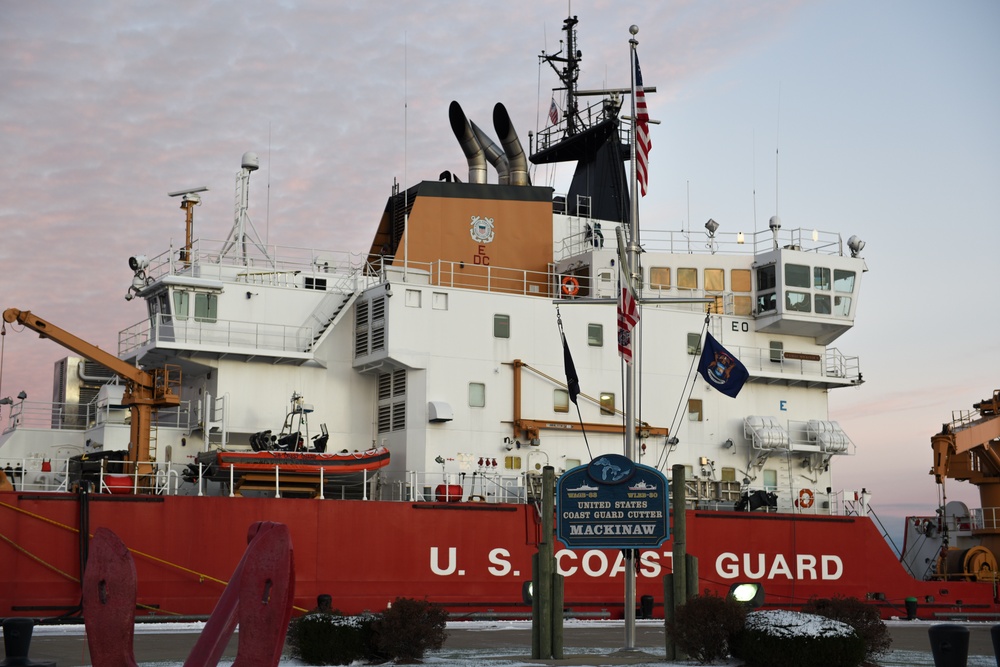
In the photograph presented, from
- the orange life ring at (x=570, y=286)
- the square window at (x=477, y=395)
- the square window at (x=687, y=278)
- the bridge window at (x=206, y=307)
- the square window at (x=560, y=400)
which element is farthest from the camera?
the square window at (x=687, y=278)

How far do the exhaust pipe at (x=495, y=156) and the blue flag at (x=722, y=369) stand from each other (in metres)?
9.60

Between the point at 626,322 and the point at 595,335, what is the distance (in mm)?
8897

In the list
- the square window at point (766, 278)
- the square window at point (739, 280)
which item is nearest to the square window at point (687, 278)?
the square window at point (739, 280)

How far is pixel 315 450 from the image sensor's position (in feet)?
73.1

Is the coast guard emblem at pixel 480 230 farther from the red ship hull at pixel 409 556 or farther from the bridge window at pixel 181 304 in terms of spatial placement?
the red ship hull at pixel 409 556

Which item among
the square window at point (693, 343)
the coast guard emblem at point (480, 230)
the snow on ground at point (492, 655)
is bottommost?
the snow on ground at point (492, 655)

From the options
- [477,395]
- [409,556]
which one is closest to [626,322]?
[409,556]

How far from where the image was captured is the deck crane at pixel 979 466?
88.1 ft

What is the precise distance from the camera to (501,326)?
24.5 meters

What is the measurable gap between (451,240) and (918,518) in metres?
13.1

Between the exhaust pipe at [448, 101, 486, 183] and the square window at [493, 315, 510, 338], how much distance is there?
511 centimetres

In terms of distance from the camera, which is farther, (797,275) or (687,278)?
(687,278)

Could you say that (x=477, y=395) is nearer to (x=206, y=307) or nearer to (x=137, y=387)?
(x=206, y=307)

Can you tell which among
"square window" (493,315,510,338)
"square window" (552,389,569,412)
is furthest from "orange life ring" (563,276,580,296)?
"square window" (552,389,569,412)
